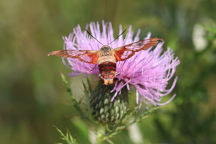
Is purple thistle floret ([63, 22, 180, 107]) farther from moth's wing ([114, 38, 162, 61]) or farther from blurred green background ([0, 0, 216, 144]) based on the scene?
blurred green background ([0, 0, 216, 144])

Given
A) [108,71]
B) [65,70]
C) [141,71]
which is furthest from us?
[65,70]

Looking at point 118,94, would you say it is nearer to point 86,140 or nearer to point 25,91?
point 86,140

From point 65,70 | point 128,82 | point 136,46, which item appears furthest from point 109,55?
point 65,70

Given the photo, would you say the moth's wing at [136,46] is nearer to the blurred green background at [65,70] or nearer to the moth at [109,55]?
the moth at [109,55]

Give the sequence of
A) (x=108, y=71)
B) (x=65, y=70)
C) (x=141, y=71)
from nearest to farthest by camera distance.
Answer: (x=108, y=71)
(x=141, y=71)
(x=65, y=70)

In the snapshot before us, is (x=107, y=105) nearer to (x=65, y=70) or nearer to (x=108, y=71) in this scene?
(x=108, y=71)

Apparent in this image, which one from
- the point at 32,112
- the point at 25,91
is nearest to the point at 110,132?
the point at 32,112

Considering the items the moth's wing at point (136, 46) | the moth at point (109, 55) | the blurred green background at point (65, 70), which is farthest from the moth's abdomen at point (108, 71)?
the blurred green background at point (65, 70)
